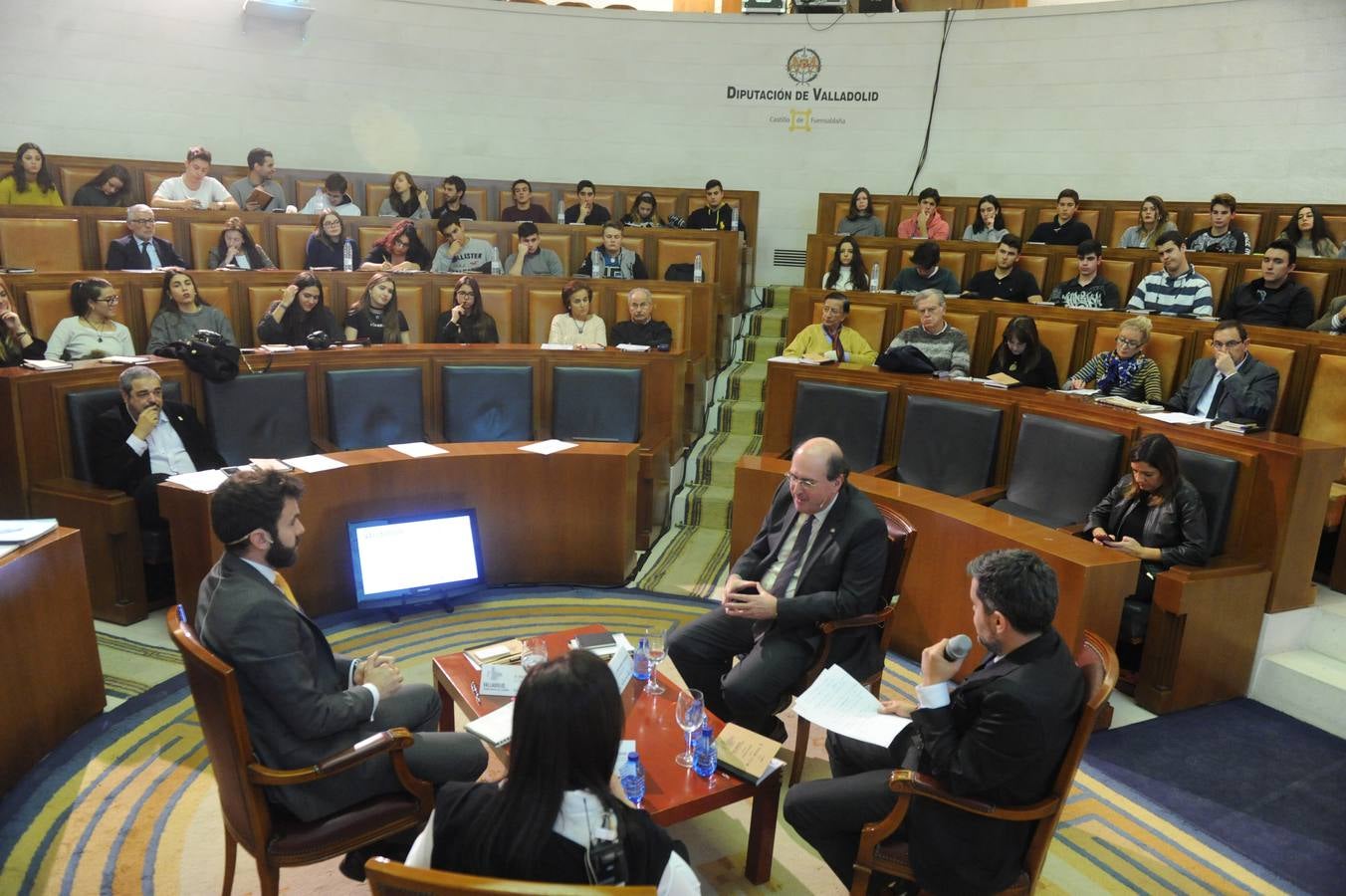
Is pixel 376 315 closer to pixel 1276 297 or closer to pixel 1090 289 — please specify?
pixel 1090 289

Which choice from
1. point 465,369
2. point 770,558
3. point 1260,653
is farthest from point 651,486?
point 1260,653

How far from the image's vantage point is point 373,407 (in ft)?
14.9

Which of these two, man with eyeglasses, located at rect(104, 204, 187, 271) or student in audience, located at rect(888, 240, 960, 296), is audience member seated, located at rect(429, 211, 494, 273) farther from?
student in audience, located at rect(888, 240, 960, 296)

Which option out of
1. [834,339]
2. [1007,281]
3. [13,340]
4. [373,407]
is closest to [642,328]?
[834,339]

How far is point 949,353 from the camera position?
192 inches

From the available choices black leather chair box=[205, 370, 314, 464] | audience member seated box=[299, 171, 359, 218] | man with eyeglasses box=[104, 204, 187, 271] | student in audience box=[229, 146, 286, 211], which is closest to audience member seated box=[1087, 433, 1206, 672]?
black leather chair box=[205, 370, 314, 464]

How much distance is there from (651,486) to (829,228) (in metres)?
3.87

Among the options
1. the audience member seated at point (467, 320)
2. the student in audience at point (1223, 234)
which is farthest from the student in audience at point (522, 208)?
the student in audience at point (1223, 234)

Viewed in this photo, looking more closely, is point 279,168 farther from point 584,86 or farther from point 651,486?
point 651,486

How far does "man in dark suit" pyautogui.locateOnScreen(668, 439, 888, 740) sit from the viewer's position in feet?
9.18

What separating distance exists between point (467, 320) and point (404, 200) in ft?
7.87

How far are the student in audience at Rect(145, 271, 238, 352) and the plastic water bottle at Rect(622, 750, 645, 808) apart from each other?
11.5 feet

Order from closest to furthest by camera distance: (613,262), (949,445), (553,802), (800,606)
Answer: (553,802) < (800,606) < (949,445) < (613,262)

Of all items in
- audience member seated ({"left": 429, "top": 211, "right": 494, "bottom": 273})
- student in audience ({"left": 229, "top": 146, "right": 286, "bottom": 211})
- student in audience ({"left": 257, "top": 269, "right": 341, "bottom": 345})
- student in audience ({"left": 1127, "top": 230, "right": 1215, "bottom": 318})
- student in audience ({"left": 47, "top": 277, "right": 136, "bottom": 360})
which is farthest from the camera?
student in audience ({"left": 229, "top": 146, "right": 286, "bottom": 211})
